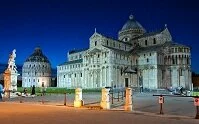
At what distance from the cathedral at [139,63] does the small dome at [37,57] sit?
2582 inches

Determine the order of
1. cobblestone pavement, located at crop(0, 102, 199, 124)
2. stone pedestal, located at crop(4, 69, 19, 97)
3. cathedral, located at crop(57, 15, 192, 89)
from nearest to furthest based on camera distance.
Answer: cobblestone pavement, located at crop(0, 102, 199, 124) → stone pedestal, located at crop(4, 69, 19, 97) → cathedral, located at crop(57, 15, 192, 89)

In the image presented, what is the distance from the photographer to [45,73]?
146250 mm

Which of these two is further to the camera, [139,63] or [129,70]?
[139,63]

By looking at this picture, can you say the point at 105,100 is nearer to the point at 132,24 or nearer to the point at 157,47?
the point at 157,47

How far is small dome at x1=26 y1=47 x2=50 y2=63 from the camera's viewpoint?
14788 centimetres

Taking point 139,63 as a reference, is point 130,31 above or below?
above

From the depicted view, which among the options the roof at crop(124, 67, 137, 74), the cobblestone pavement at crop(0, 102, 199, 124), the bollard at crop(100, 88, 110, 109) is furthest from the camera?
the roof at crop(124, 67, 137, 74)

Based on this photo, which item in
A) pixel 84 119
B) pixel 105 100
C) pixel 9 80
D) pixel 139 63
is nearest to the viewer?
pixel 84 119

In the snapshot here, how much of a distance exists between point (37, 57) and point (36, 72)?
8.37 metres

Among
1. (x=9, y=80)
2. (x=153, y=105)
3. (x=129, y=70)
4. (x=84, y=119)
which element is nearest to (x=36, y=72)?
(x=129, y=70)

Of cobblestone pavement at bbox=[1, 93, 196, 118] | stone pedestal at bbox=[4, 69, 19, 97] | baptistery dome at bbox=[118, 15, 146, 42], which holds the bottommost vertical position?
cobblestone pavement at bbox=[1, 93, 196, 118]

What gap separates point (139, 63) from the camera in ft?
280

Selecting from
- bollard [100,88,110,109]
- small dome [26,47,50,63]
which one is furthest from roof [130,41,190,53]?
small dome [26,47,50,63]

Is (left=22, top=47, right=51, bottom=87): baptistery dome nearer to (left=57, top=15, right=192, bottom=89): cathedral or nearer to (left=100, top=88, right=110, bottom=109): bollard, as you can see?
(left=57, top=15, right=192, bottom=89): cathedral
